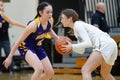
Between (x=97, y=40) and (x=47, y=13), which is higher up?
(x=47, y=13)

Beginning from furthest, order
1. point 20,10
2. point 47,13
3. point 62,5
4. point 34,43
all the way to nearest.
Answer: point 62,5, point 20,10, point 34,43, point 47,13

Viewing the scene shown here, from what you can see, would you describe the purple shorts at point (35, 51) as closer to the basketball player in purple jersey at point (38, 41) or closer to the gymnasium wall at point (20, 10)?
the basketball player in purple jersey at point (38, 41)

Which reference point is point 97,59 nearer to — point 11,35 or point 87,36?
point 87,36

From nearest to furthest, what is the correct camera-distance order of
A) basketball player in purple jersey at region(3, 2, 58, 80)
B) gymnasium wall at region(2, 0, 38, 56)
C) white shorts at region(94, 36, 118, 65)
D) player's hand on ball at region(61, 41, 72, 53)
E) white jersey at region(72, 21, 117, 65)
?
player's hand on ball at region(61, 41, 72, 53), white jersey at region(72, 21, 117, 65), white shorts at region(94, 36, 118, 65), basketball player in purple jersey at region(3, 2, 58, 80), gymnasium wall at region(2, 0, 38, 56)

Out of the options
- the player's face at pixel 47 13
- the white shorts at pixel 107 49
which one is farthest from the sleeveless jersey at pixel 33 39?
the white shorts at pixel 107 49

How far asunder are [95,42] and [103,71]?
1.83ft

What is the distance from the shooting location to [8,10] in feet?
49.9

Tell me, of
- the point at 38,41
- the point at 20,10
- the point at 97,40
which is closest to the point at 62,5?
the point at 20,10

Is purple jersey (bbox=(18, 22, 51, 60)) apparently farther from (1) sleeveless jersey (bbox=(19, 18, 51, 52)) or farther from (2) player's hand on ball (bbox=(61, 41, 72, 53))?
(2) player's hand on ball (bbox=(61, 41, 72, 53))

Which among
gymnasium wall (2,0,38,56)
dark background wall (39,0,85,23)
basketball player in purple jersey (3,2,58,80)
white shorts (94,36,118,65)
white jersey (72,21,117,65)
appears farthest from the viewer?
dark background wall (39,0,85,23)

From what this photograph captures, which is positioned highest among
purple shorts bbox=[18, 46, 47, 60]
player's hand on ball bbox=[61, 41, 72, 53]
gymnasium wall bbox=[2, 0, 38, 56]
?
gymnasium wall bbox=[2, 0, 38, 56]

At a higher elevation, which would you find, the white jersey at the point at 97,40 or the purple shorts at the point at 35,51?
the white jersey at the point at 97,40

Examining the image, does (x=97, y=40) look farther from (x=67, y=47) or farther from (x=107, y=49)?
Answer: (x=67, y=47)

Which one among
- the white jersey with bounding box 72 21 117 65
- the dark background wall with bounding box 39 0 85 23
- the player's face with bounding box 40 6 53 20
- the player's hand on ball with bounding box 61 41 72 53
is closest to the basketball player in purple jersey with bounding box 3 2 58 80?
the player's face with bounding box 40 6 53 20
